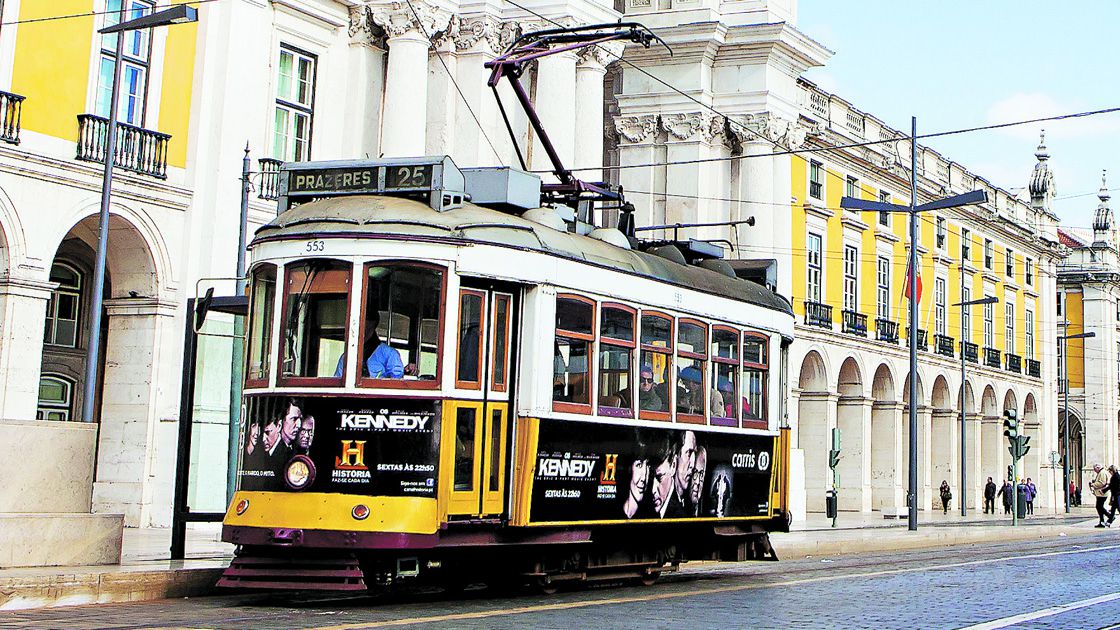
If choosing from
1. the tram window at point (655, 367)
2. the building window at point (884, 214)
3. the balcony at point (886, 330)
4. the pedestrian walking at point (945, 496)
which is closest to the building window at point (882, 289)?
the balcony at point (886, 330)

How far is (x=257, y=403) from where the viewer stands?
1298 centimetres

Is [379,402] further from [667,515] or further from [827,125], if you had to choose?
[827,125]

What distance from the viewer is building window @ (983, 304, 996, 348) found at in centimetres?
6288

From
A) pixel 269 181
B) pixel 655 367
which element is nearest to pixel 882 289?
pixel 269 181

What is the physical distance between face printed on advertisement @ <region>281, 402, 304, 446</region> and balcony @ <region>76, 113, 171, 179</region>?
12679 mm

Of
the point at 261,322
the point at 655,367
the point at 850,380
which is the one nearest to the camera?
the point at 261,322

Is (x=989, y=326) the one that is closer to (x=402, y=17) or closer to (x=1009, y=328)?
(x=1009, y=328)

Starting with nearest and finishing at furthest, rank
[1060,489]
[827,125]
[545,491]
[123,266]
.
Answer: [545,491], [123,266], [827,125], [1060,489]

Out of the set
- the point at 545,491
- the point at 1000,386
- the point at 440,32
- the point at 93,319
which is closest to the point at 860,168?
the point at 1000,386

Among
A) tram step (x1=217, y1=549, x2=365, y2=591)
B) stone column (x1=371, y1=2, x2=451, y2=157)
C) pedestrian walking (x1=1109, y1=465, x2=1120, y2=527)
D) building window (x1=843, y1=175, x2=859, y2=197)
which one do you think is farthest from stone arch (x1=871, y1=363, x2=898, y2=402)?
tram step (x1=217, y1=549, x2=365, y2=591)

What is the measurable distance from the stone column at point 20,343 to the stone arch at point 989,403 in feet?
157

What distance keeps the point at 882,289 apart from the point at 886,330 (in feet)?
4.86

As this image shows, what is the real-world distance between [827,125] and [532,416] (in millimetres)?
37883

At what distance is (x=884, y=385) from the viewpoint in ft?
176
